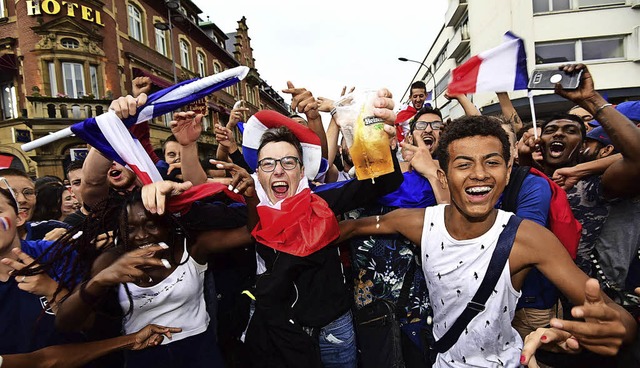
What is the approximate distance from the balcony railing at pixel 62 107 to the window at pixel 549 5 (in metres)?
21.2

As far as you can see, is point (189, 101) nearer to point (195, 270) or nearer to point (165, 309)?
point (195, 270)

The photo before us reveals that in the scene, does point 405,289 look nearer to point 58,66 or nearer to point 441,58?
point 58,66

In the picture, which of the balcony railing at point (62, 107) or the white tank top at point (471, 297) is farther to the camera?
the balcony railing at point (62, 107)

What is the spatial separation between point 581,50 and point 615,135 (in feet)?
63.5

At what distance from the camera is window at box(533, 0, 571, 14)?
55.4 feet

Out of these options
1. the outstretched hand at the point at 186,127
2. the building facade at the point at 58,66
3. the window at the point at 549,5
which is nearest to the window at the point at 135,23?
the building facade at the point at 58,66

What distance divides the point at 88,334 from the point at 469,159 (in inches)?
95.2

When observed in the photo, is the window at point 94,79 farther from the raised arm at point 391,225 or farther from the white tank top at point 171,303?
the raised arm at point 391,225

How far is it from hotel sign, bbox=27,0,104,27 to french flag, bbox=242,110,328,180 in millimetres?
18834

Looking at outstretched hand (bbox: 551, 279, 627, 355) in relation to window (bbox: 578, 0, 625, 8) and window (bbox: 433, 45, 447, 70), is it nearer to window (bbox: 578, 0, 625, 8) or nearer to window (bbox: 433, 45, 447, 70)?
window (bbox: 578, 0, 625, 8)

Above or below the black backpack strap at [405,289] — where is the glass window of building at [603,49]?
above

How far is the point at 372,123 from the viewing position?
1.98 m

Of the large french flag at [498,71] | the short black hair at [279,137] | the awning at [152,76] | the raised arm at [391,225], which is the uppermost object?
the awning at [152,76]

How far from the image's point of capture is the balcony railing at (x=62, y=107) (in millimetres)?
15570
